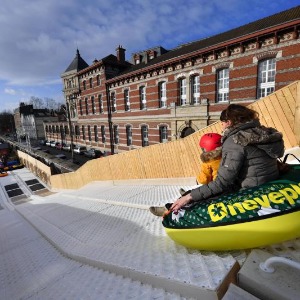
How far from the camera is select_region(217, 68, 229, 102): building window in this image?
1415cm

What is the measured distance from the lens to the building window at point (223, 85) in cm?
1415

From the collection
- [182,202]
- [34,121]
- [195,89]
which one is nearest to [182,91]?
[195,89]

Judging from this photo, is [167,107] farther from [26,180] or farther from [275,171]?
[26,180]

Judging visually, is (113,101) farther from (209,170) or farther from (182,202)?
(182,202)

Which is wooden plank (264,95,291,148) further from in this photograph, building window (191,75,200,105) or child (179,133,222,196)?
building window (191,75,200,105)

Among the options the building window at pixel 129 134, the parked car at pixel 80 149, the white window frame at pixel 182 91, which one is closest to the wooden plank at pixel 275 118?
the white window frame at pixel 182 91

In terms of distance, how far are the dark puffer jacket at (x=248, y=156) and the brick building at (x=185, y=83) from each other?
11983 millimetres

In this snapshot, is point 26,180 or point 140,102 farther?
point 26,180

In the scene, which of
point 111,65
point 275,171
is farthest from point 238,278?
point 111,65

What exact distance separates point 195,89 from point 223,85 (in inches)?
90.0

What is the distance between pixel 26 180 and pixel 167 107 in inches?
693

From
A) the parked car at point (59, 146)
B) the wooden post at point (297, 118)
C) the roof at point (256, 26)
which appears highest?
the roof at point (256, 26)

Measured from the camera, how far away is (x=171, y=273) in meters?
2.14

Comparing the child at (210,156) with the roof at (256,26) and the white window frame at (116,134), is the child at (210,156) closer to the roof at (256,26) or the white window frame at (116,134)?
the roof at (256,26)
